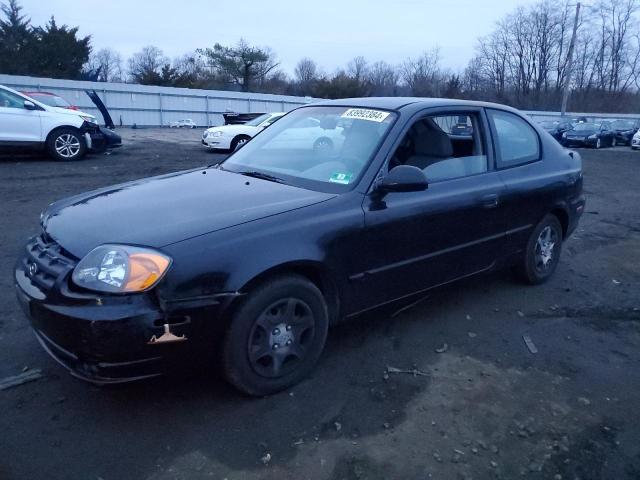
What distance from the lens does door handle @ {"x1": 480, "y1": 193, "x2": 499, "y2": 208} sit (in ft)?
12.3

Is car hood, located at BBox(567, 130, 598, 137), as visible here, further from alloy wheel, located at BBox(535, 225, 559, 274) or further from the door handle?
the door handle

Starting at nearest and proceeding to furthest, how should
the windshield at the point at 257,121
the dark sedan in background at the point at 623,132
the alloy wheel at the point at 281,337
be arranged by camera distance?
the alloy wheel at the point at 281,337, the windshield at the point at 257,121, the dark sedan in background at the point at 623,132

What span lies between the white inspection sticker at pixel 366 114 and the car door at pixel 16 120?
9461 mm

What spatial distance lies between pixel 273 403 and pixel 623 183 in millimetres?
12778

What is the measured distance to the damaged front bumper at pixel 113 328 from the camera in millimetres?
2279

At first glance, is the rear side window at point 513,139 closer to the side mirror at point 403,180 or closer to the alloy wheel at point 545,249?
the alloy wheel at point 545,249

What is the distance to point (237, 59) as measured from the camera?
53.3 m

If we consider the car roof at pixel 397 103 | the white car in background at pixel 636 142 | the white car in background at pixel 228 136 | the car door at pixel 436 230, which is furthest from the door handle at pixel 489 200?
the white car in background at pixel 636 142

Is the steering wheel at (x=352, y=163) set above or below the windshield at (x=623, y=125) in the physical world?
below

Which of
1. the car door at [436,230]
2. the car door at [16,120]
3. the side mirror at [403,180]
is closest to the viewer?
the side mirror at [403,180]

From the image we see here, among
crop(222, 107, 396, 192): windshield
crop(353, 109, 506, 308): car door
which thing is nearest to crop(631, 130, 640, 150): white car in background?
crop(353, 109, 506, 308): car door

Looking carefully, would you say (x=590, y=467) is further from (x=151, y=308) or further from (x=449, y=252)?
(x=151, y=308)

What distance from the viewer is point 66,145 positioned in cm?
1159

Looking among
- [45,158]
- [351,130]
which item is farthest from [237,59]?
[351,130]
